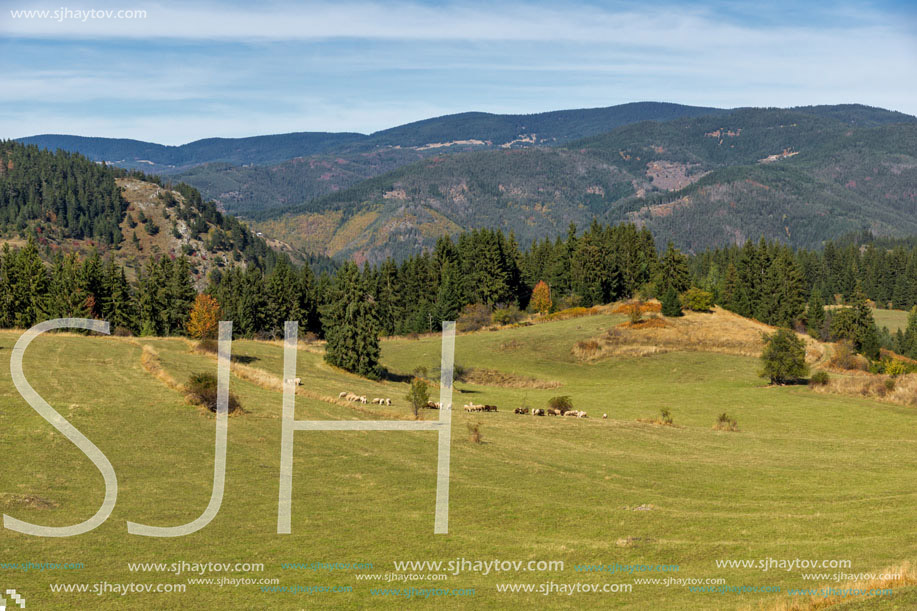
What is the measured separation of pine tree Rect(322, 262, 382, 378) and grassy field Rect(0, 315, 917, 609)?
73.6ft

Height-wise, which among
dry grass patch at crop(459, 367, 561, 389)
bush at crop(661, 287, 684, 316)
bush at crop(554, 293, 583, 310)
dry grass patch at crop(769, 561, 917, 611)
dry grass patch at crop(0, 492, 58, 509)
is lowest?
dry grass patch at crop(459, 367, 561, 389)

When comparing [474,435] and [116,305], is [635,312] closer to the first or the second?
[116,305]

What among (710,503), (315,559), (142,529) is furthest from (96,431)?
(710,503)

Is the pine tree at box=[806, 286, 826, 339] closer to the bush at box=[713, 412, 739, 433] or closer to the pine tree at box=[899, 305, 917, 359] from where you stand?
the pine tree at box=[899, 305, 917, 359]

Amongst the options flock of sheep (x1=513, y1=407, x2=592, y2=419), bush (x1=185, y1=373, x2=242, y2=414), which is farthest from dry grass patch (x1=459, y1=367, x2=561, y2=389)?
bush (x1=185, y1=373, x2=242, y2=414)

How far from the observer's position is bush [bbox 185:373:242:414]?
4397cm

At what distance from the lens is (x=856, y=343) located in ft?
419

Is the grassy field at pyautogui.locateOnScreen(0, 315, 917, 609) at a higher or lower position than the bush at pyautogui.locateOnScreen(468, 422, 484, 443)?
higher

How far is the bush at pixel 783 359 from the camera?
8612 cm

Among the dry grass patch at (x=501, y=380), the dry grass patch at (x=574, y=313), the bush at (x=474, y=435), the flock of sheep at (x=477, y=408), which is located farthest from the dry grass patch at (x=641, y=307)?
the bush at (x=474, y=435)

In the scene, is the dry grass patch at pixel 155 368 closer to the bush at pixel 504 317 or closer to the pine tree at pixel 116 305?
the pine tree at pixel 116 305

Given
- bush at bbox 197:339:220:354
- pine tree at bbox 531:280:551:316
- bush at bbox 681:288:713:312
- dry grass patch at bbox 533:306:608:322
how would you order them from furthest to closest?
pine tree at bbox 531:280:551:316, dry grass patch at bbox 533:306:608:322, bush at bbox 681:288:713:312, bush at bbox 197:339:220:354

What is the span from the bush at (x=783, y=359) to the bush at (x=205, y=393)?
6309 centimetres

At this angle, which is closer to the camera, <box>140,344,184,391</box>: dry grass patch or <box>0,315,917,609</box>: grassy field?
<box>0,315,917,609</box>: grassy field
